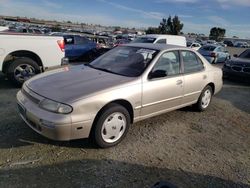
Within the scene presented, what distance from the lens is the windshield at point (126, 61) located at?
432 centimetres

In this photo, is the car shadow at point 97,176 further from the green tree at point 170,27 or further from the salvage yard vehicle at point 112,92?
the green tree at point 170,27

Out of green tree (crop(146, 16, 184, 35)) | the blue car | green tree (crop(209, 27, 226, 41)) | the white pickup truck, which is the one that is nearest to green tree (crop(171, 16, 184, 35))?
green tree (crop(146, 16, 184, 35))

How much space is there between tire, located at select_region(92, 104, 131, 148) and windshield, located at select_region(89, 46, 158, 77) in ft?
2.36

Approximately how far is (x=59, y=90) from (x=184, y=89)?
2494 millimetres

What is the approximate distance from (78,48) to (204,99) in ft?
29.6

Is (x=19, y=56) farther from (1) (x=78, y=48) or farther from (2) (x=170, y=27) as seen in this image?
(2) (x=170, y=27)

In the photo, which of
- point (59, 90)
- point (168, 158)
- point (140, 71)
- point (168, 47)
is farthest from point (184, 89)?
point (59, 90)

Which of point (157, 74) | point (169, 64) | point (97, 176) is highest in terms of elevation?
point (169, 64)

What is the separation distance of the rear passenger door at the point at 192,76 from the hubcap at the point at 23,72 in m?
4.05

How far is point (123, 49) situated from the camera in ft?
16.5

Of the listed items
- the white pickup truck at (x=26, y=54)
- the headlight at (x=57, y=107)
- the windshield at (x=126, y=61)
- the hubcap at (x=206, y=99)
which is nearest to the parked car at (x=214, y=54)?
the hubcap at (x=206, y=99)

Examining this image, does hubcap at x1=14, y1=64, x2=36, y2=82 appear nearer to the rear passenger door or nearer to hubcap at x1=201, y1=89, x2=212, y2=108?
the rear passenger door

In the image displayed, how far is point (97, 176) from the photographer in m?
3.15

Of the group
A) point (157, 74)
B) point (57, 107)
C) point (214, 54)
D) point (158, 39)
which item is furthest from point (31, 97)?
point (214, 54)
